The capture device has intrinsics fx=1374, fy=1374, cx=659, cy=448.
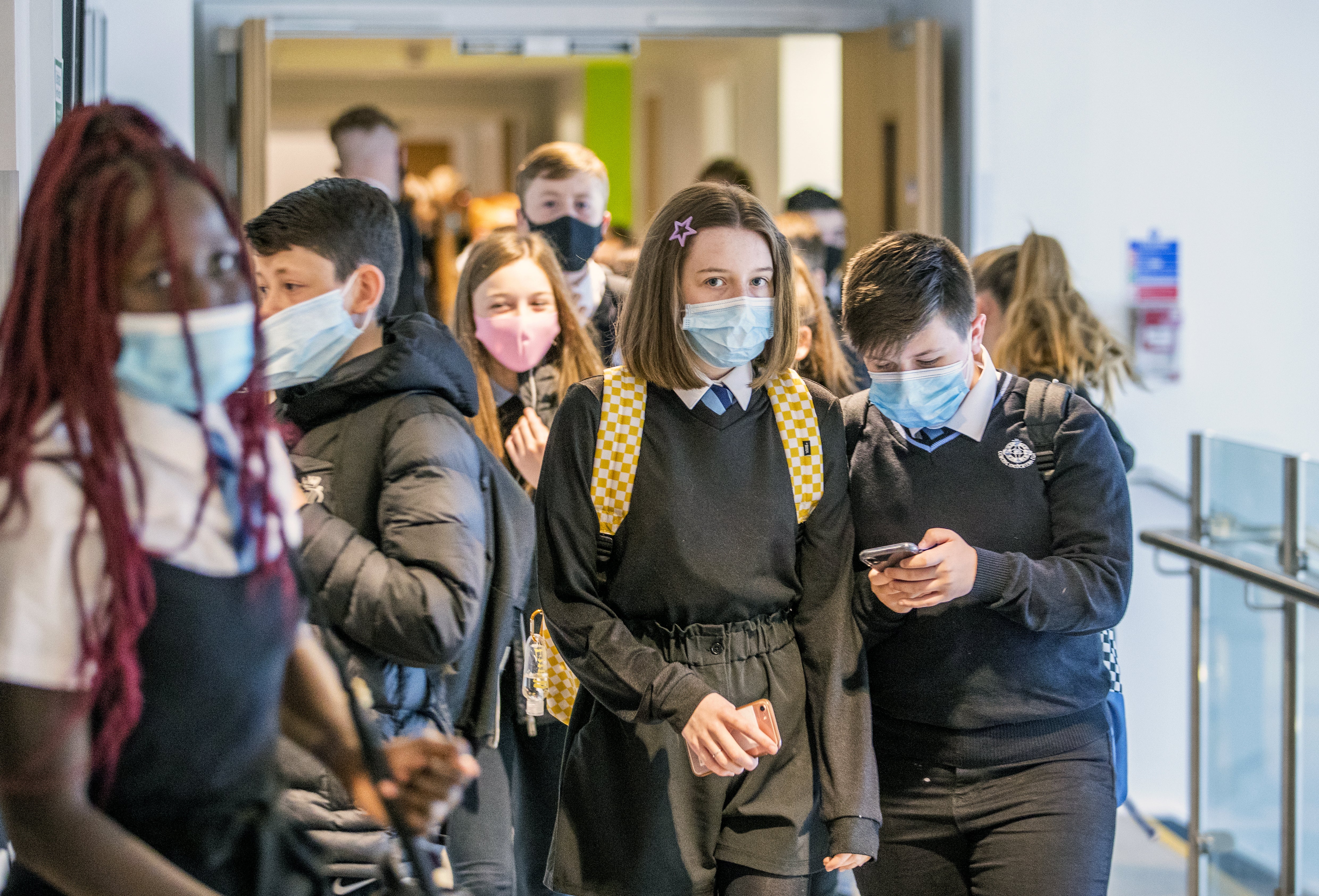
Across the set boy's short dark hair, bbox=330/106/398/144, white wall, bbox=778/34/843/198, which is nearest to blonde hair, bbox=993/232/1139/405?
boy's short dark hair, bbox=330/106/398/144

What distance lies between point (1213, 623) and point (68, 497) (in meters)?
3.48

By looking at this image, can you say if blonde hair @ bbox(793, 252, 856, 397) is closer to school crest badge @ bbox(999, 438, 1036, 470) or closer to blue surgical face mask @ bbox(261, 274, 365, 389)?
school crest badge @ bbox(999, 438, 1036, 470)

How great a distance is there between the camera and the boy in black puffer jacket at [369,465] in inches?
69.6

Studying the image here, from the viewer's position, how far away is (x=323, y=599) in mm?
1761

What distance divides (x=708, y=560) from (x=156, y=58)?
3.61m

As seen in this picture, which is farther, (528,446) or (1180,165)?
(1180,165)

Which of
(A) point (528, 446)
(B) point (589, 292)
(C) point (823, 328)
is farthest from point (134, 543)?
(B) point (589, 292)

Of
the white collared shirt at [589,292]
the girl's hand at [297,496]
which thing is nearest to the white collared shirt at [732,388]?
the girl's hand at [297,496]

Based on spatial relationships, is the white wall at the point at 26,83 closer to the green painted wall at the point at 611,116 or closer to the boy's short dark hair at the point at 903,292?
the boy's short dark hair at the point at 903,292

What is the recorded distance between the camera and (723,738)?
1855mm

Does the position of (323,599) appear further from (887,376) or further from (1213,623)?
(1213,623)

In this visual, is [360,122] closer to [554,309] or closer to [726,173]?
[726,173]

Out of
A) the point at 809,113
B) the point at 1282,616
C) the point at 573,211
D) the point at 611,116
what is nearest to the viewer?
the point at 1282,616

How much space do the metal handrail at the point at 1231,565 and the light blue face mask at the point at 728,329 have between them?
1.69m
